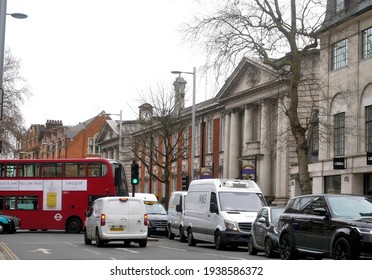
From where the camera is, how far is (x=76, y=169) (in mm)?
38469

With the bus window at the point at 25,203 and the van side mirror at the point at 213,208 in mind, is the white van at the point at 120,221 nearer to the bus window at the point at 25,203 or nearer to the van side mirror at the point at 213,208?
the van side mirror at the point at 213,208

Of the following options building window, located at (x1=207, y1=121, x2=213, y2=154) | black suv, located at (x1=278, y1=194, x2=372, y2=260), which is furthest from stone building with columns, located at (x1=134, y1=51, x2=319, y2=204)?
black suv, located at (x1=278, y1=194, x2=372, y2=260)

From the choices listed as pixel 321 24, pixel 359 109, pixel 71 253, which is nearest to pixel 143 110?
pixel 359 109

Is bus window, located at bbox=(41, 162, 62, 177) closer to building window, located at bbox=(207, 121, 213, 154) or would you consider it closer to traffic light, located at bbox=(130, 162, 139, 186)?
traffic light, located at bbox=(130, 162, 139, 186)

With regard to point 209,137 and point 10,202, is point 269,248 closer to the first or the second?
point 10,202

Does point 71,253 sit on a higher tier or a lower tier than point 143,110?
lower

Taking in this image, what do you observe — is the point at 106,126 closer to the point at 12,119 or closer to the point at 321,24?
the point at 12,119

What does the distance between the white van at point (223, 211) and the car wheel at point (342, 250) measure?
8.96 metres

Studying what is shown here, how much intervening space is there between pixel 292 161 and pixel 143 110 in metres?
14.7

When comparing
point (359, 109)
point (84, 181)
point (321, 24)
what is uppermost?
point (321, 24)

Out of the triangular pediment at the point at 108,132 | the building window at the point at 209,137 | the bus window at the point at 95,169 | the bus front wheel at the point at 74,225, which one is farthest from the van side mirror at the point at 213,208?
the triangular pediment at the point at 108,132

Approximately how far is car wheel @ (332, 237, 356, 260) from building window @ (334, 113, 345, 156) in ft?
80.3

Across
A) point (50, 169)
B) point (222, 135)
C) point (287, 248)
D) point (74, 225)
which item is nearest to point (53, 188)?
point (50, 169)

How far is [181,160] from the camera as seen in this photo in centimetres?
7231
